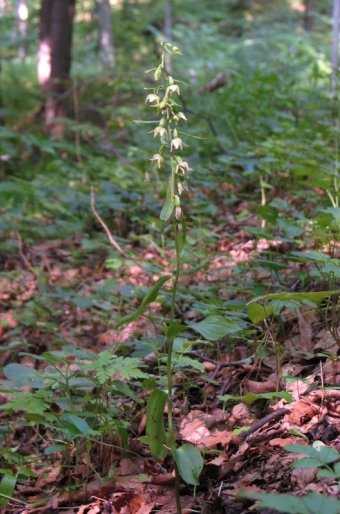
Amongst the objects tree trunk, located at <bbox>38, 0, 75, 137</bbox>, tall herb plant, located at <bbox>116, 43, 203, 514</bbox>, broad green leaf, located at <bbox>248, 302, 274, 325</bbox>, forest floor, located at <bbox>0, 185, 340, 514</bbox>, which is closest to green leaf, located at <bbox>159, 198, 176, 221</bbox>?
tall herb plant, located at <bbox>116, 43, 203, 514</bbox>

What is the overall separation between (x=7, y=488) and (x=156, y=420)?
24.1 inches

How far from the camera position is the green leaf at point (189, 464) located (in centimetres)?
166

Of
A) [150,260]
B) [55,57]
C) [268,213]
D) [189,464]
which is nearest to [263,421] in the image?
[189,464]

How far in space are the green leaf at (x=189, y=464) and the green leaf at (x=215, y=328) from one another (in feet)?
1.17

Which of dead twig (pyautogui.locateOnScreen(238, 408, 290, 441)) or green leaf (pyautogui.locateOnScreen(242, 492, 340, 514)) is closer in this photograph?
green leaf (pyautogui.locateOnScreen(242, 492, 340, 514))

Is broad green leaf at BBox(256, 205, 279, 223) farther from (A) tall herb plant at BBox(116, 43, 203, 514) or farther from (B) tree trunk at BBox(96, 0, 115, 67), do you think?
(B) tree trunk at BBox(96, 0, 115, 67)

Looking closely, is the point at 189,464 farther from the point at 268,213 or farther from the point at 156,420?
the point at 268,213

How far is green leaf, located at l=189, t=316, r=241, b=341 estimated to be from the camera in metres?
1.65

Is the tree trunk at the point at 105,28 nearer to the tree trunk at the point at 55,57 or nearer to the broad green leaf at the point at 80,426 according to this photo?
the tree trunk at the point at 55,57

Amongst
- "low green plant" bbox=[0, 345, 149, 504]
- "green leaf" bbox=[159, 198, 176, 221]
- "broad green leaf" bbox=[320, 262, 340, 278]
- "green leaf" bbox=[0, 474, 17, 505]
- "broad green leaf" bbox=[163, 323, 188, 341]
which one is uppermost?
"green leaf" bbox=[159, 198, 176, 221]

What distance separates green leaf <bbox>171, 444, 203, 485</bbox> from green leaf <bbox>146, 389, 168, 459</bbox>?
9cm

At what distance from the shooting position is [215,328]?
5.53 ft

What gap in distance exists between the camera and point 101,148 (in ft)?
20.4

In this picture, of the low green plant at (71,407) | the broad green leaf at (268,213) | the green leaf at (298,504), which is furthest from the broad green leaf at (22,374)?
the broad green leaf at (268,213)
